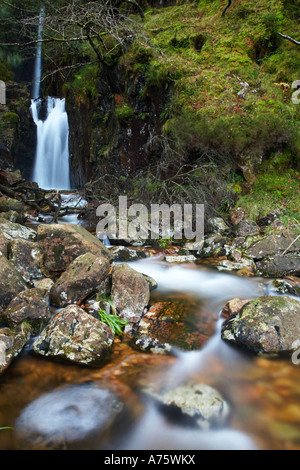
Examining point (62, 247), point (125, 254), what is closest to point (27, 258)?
point (62, 247)

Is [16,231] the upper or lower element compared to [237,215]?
lower

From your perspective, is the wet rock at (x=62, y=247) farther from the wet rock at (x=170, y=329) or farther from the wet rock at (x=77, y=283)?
the wet rock at (x=170, y=329)

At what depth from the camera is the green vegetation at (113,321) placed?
113 inches

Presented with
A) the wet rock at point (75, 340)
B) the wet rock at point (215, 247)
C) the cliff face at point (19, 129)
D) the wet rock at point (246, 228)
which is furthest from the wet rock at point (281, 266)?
the cliff face at point (19, 129)

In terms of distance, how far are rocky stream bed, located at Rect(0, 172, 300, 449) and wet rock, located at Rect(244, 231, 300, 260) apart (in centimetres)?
69

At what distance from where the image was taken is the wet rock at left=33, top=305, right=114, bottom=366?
96.3 inches

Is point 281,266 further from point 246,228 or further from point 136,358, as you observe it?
point 136,358

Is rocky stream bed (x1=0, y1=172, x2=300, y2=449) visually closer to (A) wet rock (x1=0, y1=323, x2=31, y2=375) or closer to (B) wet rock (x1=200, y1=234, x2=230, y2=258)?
(A) wet rock (x1=0, y1=323, x2=31, y2=375)

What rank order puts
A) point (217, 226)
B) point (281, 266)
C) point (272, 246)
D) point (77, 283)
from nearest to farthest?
point (77, 283) → point (281, 266) → point (272, 246) → point (217, 226)

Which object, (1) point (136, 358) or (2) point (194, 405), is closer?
(2) point (194, 405)

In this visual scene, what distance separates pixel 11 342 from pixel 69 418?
3.03ft

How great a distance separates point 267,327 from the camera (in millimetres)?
2604
